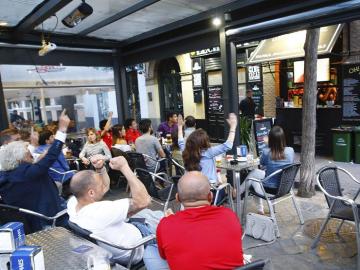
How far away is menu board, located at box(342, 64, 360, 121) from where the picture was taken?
7.11 m

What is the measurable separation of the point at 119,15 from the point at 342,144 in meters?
5.22

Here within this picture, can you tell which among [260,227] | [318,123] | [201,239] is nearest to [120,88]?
[318,123]

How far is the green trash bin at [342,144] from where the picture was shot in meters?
6.83

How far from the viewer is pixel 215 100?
34.5 feet

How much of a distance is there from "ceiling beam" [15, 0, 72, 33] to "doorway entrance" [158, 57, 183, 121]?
682 cm

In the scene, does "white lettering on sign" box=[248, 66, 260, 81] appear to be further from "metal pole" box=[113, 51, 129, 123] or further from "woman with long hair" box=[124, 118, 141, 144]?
"woman with long hair" box=[124, 118, 141, 144]

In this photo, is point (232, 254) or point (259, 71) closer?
point (232, 254)

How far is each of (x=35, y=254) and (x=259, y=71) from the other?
356 inches

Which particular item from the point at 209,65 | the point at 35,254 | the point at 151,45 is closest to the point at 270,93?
the point at 209,65

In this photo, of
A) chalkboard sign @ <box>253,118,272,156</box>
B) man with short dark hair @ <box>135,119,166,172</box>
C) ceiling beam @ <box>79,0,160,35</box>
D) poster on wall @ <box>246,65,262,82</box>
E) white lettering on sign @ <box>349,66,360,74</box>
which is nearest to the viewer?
ceiling beam @ <box>79,0,160,35</box>

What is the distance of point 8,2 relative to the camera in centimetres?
412

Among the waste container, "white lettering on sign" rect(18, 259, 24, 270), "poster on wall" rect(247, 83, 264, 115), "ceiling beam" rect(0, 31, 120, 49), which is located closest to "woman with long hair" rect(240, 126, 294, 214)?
"white lettering on sign" rect(18, 259, 24, 270)

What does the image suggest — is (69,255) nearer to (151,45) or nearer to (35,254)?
(35,254)

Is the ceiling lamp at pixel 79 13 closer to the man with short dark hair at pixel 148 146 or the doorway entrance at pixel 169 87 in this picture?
the man with short dark hair at pixel 148 146
